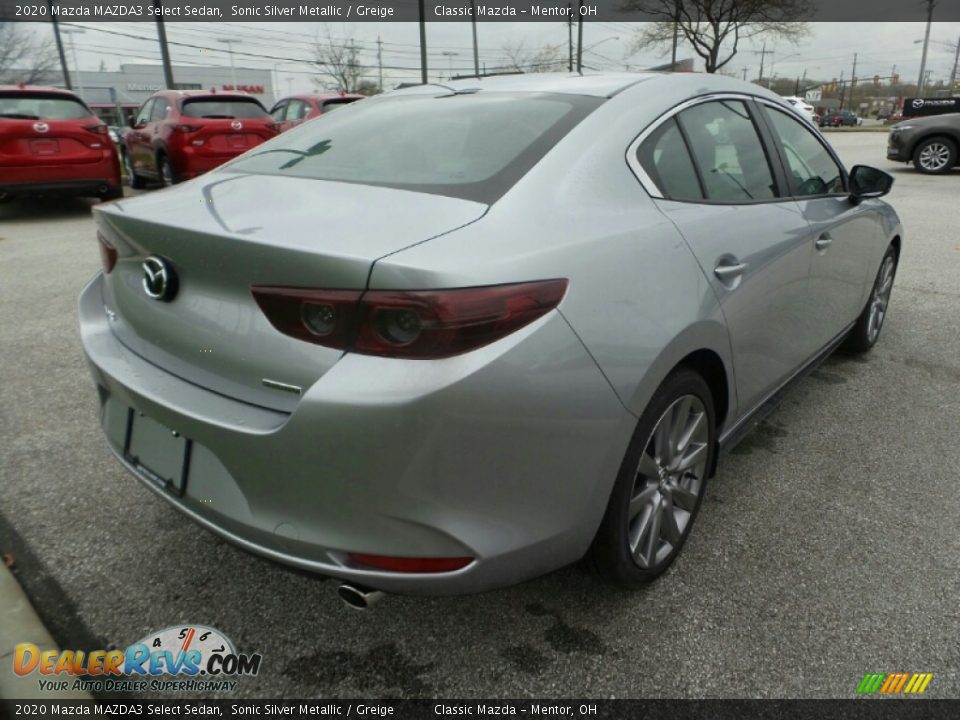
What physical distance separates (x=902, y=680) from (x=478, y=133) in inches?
75.1

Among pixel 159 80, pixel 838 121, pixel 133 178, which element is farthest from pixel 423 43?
pixel 159 80

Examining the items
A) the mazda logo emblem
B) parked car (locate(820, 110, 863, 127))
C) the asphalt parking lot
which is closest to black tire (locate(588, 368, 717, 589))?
the asphalt parking lot

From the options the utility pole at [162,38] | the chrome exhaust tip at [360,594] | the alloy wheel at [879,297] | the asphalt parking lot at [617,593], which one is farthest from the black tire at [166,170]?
the chrome exhaust tip at [360,594]

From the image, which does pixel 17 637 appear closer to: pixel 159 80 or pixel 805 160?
pixel 805 160

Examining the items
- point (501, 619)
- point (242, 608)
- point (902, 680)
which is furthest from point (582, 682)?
point (242, 608)

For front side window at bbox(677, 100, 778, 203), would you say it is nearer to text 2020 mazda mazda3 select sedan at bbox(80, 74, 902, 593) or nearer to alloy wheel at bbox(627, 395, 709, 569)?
text 2020 mazda mazda3 select sedan at bbox(80, 74, 902, 593)

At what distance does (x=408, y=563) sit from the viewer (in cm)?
161

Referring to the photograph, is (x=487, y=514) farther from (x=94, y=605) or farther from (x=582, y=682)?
(x=94, y=605)

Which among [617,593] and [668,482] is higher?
[668,482]

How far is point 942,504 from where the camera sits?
106 inches

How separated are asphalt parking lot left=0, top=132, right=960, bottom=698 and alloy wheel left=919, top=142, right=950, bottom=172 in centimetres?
1305

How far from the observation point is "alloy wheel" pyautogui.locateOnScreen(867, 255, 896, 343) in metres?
4.15

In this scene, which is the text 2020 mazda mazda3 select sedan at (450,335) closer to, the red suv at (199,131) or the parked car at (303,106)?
the red suv at (199,131)

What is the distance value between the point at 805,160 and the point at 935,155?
43.7 feet
